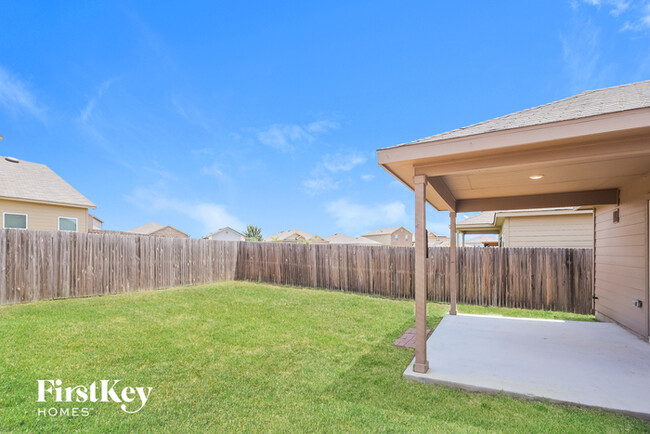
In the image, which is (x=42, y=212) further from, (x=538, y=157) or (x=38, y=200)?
(x=538, y=157)

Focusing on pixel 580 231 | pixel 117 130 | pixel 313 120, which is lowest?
pixel 580 231

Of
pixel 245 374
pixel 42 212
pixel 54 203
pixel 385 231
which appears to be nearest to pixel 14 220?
pixel 42 212

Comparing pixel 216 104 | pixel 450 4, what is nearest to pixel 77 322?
pixel 450 4

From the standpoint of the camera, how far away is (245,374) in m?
3.37

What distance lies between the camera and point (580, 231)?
9297 mm

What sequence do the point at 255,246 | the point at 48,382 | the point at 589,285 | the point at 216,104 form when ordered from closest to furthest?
1. the point at 48,382
2. the point at 589,285
3. the point at 255,246
4. the point at 216,104

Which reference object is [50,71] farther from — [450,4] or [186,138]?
[450,4]

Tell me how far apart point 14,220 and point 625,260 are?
16.0 meters

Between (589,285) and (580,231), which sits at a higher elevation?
(580,231)

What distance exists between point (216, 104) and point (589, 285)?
21912 millimetres

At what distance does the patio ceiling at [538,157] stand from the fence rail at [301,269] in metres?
2.62

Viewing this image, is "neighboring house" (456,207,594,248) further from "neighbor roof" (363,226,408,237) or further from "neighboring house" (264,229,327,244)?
"neighbor roof" (363,226,408,237)

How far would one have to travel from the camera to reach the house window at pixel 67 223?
11.5 meters

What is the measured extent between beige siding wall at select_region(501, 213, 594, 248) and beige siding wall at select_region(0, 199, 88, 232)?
15418mm
